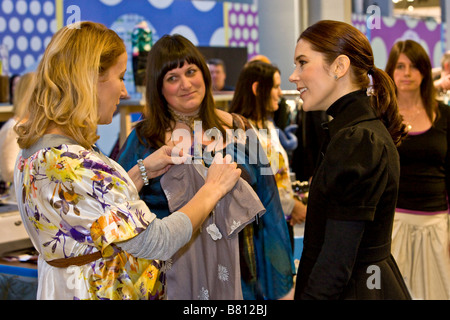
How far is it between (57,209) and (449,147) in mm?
1884

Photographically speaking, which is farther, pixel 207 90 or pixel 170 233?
pixel 207 90

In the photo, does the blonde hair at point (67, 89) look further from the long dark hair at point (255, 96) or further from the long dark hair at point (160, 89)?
the long dark hair at point (255, 96)

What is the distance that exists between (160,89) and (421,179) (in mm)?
1322

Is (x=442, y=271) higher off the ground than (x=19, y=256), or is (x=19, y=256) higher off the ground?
(x=19, y=256)

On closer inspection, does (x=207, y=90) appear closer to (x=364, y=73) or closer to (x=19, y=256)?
(x=364, y=73)

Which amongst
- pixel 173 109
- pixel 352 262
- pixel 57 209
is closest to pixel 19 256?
pixel 173 109

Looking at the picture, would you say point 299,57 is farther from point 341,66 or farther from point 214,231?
point 214,231

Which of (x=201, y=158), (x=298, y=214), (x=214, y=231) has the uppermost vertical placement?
(x=201, y=158)

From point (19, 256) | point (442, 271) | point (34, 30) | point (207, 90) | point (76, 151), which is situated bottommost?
point (442, 271)

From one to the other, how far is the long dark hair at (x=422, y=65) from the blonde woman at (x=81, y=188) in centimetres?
155

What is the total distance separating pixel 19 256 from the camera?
243cm

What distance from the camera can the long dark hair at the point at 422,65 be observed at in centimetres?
251

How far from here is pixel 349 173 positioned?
3.96ft

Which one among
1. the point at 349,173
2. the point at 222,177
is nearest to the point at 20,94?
the point at 222,177
